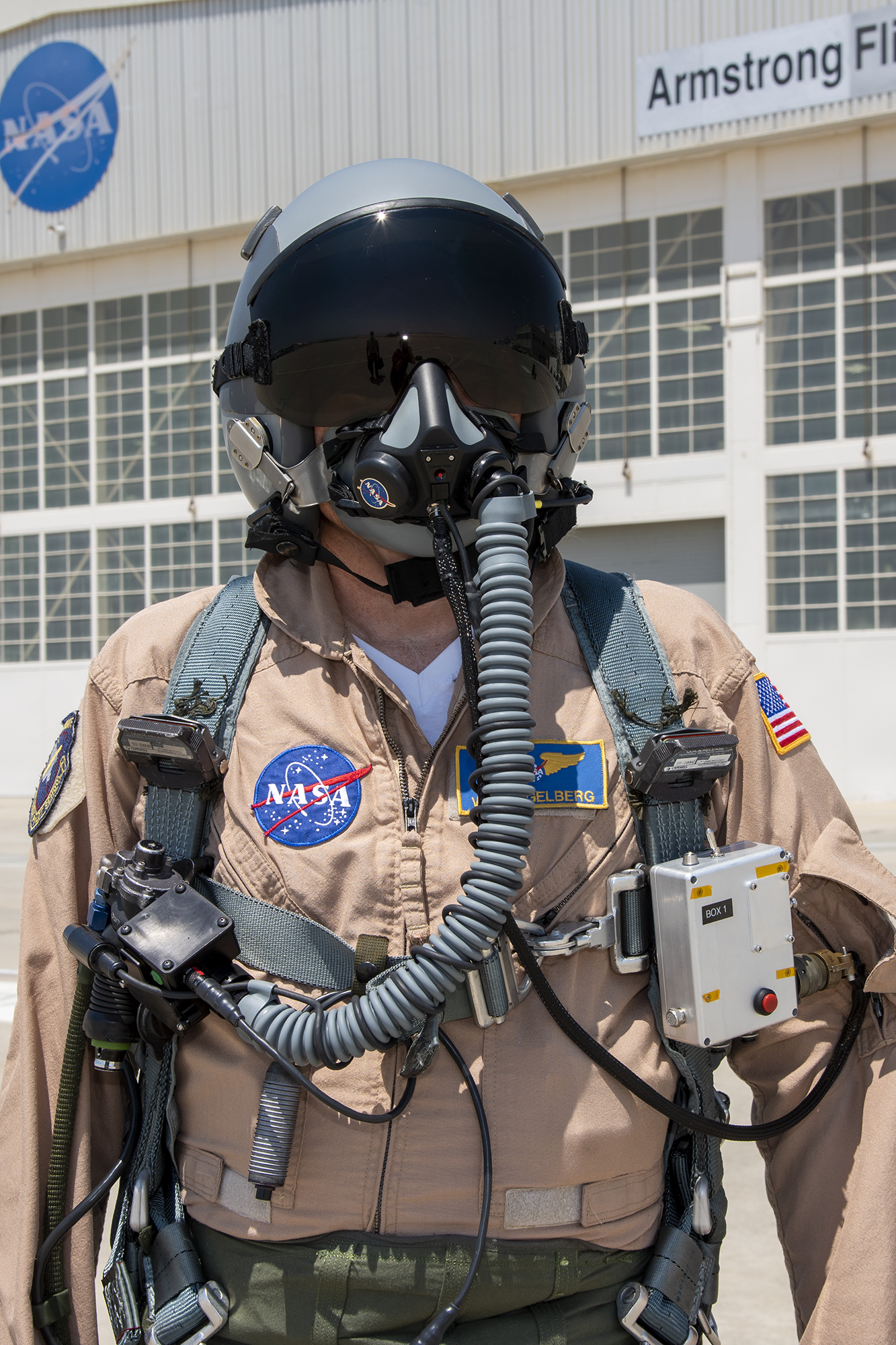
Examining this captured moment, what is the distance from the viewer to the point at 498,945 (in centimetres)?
130

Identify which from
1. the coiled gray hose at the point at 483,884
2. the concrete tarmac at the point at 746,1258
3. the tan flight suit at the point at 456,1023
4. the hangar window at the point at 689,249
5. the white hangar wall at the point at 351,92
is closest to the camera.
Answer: the coiled gray hose at the point at 483,884

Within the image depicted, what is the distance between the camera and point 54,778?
153cm

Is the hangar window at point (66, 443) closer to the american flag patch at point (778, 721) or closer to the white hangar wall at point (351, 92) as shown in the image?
the white hangar wall at point (351, 92)

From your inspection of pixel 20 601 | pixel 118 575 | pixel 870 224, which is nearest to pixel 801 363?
pixel 870 224

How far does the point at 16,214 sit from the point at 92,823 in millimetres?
17269

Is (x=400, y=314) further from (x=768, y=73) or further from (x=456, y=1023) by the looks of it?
(x=768, y=73)

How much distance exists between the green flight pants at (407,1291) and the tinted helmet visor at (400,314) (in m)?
1.09

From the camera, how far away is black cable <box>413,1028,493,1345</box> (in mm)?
1246

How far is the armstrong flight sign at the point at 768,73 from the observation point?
1213cm

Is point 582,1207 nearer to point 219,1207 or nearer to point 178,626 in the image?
point 219,1207

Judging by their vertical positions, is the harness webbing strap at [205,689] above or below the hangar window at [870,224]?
below

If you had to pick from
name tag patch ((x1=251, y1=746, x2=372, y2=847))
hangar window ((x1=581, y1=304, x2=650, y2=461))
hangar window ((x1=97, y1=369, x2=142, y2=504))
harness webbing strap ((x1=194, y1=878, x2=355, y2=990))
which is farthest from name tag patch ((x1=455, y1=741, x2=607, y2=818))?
hangar window ((x1=97, y1=369, x2=142, y2=504))

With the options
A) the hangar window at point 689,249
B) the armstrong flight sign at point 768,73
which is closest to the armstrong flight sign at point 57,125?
the armstrong flight sign at point 768,73

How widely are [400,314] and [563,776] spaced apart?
0.67m
